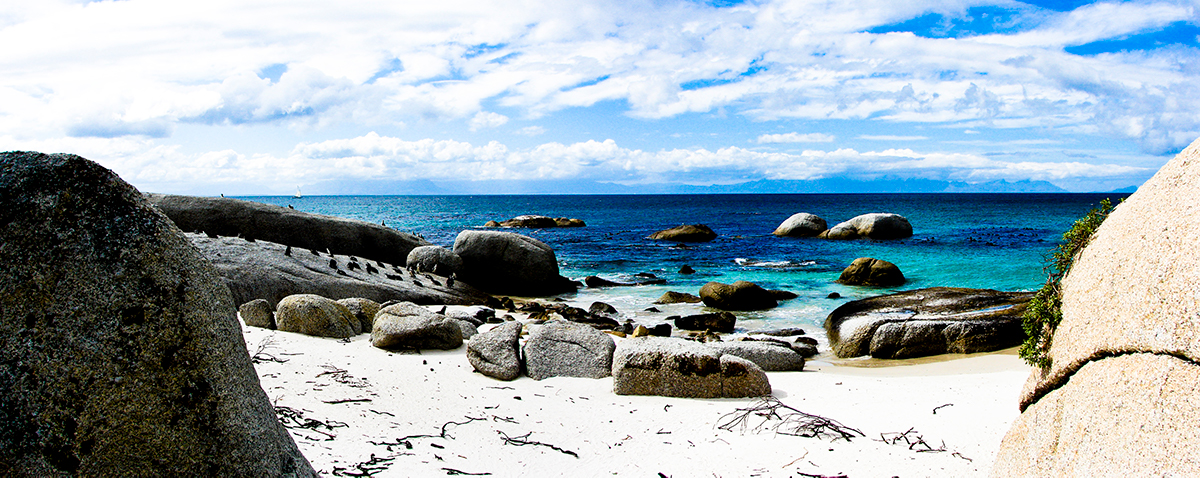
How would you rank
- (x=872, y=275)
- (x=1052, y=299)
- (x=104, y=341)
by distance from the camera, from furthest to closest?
(x=872, y=275) → (x=1052, y=299) → (x=104, y=341)

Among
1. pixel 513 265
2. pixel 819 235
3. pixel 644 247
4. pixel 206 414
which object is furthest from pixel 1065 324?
pixel 819 235

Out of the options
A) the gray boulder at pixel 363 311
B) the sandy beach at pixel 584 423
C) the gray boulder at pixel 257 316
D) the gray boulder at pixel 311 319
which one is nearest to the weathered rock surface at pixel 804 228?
the sandy beach at pixel 584 423

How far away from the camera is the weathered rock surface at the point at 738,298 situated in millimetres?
18625

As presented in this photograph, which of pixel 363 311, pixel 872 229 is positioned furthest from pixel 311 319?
pixel 872 229

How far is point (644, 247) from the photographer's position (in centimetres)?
3922

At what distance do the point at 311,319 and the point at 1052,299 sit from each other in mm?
8551

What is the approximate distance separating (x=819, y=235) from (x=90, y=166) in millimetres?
45065

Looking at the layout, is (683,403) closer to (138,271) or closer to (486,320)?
(138,271)

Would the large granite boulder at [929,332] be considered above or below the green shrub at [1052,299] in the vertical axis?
below

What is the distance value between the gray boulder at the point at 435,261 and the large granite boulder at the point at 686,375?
13600 mm

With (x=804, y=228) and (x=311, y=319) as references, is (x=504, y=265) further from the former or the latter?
(x=804, y=228)

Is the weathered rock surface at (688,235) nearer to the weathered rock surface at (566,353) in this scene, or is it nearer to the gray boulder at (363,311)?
the gray boulder at (363,311)

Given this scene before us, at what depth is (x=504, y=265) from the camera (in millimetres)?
21391

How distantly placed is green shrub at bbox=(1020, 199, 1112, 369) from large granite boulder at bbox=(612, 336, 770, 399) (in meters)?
2.99
